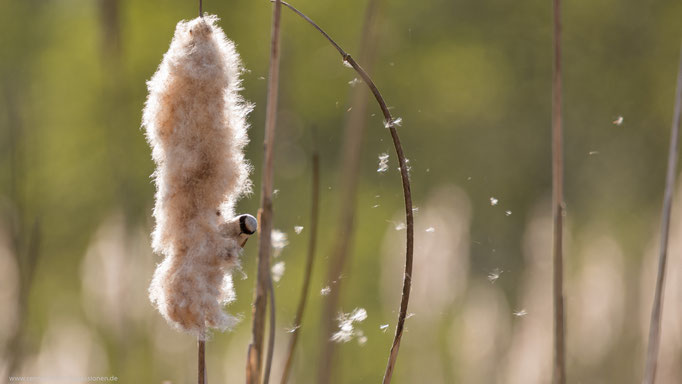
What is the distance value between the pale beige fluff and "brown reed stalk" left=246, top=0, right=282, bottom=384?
116 mm

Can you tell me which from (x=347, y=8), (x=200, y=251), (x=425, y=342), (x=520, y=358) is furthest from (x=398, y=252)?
(x=347, y=8)

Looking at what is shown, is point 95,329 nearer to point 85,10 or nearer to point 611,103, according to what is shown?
point 85,10

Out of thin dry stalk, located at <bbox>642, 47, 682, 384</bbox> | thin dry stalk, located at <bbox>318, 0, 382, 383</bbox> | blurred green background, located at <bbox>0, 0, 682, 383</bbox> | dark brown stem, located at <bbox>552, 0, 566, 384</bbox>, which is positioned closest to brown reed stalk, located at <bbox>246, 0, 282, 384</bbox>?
thin dry stalk, located at <bbox>318, 0, 382, 383</bbox>

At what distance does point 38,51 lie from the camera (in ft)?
27.6

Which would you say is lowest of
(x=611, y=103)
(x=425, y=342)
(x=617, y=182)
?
(x=425, y=342)

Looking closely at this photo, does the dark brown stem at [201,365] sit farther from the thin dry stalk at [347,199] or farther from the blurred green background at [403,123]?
the blurred green background at [403,123]

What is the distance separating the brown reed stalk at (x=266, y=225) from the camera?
1189mm

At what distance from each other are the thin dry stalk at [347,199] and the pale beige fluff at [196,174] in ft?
0.74

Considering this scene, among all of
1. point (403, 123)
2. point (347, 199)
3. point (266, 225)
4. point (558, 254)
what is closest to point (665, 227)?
point (558, 254)

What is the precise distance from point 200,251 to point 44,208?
6.93 metres

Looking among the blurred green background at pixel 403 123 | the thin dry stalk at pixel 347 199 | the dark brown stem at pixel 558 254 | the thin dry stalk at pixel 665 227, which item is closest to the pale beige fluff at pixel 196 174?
the thin dry stalk at pixel 347 199

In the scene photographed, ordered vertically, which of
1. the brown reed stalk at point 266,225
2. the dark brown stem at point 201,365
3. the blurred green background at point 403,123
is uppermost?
the blurred green background at point 403,123

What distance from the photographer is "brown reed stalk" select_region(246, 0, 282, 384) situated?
119cm

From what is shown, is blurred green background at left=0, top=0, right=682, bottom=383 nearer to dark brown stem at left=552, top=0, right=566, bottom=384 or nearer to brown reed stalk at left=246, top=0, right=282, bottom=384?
dark brown stem at left=552, top=0, right=566, bottom=384
